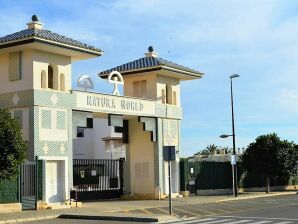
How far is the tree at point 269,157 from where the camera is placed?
138ft

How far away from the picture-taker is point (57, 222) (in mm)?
20922

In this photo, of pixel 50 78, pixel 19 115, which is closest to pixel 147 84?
pixel 50 78

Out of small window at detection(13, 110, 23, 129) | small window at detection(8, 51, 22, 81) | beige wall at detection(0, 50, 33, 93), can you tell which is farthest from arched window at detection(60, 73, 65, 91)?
small window at detection(13, 110, 23, 129)

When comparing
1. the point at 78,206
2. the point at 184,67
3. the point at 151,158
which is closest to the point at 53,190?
the point at 78,206

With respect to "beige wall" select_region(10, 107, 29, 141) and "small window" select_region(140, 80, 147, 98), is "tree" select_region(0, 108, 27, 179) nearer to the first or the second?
"beige wall" select_region(10, 107, 29, 141)

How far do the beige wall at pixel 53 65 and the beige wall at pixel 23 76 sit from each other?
10.6 inches

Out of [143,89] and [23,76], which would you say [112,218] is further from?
[143,89]

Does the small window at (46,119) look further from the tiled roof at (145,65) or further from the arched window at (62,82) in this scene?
the tiled roof at (145,65)

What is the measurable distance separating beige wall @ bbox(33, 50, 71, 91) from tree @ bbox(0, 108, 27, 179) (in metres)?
5.78

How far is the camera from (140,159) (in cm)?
3616

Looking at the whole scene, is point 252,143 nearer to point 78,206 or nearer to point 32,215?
point 78,206

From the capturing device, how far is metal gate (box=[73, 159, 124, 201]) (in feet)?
108

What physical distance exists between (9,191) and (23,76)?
19.6 feet

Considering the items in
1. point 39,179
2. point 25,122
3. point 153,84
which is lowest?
point 39,179
